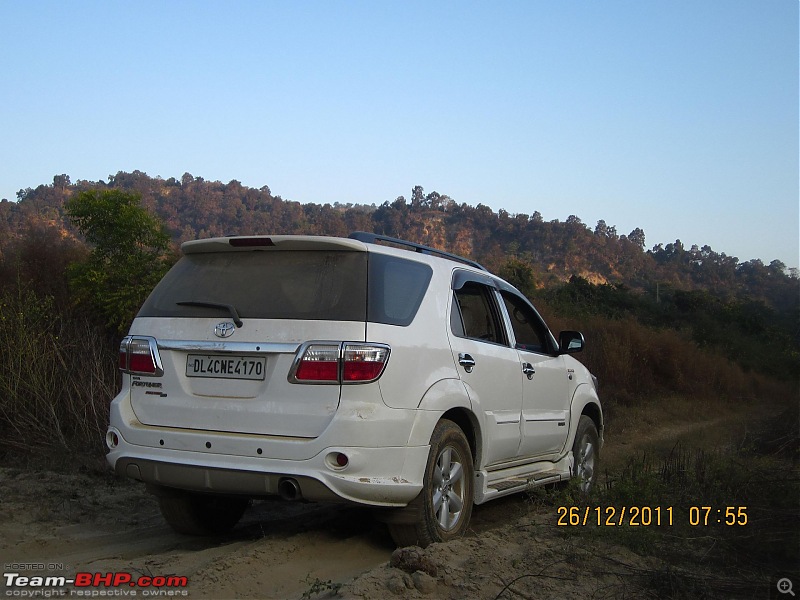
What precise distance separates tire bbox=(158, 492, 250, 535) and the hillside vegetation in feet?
11.1

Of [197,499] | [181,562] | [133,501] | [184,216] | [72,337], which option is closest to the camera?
[181,562]

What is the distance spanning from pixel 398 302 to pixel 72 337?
724cm

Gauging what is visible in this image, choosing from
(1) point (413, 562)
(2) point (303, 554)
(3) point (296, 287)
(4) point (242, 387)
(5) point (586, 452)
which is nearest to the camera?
(1) point (413, 562)

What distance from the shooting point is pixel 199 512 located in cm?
551

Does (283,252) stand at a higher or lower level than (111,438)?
higher

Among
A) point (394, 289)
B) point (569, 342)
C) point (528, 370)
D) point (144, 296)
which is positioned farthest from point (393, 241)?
point (144, 296)

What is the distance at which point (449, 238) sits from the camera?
215ft

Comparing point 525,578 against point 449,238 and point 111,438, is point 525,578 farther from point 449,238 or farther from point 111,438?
point 449,238

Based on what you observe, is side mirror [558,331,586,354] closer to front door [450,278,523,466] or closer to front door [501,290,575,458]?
front door [501,290,575,458]

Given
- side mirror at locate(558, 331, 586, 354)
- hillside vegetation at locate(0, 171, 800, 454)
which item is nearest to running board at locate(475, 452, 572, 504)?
side mirror at locate(558, 331, 586, 354)

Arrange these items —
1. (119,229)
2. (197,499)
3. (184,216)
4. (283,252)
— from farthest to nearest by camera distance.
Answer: (184,216)
(119,229)
(197,499)
(283,252)

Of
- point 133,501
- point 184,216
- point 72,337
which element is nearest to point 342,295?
point 133,501

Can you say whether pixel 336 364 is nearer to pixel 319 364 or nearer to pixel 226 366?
pixel 319 364

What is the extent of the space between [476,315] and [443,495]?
1373mm
